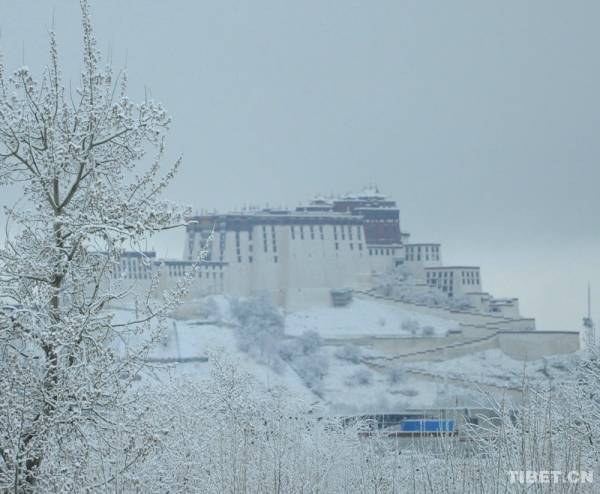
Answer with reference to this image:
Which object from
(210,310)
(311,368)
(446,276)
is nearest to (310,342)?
(311,368)

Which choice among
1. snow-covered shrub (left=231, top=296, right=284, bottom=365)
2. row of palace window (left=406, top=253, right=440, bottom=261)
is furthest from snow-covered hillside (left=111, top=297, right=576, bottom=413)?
Result: row of palace window (left=406, top=253, right=440, bottom=261)

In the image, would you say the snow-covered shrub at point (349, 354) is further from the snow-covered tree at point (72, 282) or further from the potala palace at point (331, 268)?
the snow-covered tree at point (72, 282)

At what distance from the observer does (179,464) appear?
12.9 m

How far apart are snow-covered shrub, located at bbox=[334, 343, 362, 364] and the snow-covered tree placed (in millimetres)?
73069

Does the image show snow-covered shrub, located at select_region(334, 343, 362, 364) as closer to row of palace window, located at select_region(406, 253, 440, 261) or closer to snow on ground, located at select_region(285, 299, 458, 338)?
snow on ground, located at select_region(285, 299, 458, 338)

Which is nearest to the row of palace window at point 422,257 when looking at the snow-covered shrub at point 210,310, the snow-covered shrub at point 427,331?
the snow-covered shrub at point 427,331

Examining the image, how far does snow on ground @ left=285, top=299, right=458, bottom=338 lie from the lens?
298 ft

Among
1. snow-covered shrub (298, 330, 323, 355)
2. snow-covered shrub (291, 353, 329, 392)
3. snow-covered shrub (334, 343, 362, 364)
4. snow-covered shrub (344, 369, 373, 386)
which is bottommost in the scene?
snow-covered shrub (344, 369, 373, 386)

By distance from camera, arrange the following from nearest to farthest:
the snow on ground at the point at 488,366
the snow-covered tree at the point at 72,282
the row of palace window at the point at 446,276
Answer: the snow-covered tree at the point at 72,282
the snow on ground at the point at 488,366
the row of palace window at the point at 446,276

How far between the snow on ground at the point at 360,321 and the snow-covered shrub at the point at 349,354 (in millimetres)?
4020

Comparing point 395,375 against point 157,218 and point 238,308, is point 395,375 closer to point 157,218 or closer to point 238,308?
point 238,308

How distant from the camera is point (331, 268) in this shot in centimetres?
10000

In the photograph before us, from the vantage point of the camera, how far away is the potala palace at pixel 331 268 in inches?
3728

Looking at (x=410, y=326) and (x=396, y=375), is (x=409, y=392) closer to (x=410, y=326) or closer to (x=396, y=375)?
(x=396, y=375)
